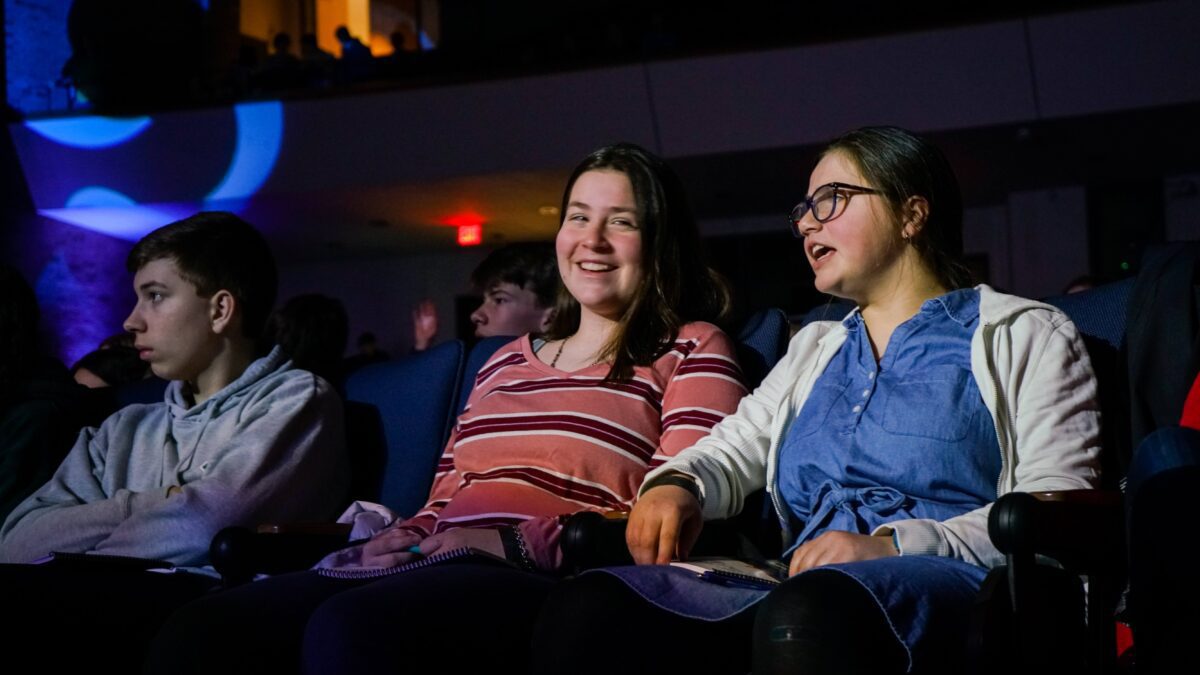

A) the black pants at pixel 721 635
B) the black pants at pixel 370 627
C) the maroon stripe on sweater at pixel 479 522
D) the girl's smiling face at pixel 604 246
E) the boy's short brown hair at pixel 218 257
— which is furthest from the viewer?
the boy's short brown hair at pixel 218 257

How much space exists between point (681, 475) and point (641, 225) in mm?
555

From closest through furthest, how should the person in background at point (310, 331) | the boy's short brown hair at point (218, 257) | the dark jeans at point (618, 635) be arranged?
the dark jeans at point (618, 635) < the boy's short brown hair at point (218, 257) < the person in background at point (310, 331)

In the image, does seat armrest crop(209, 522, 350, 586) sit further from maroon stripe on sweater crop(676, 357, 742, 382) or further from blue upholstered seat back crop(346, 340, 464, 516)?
maroon stripe on sweater crop(676, 357, 742, 382)

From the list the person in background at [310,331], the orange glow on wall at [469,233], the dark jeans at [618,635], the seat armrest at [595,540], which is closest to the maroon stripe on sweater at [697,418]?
the seat armrest at [595,540]

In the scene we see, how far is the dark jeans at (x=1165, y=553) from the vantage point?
1042mm

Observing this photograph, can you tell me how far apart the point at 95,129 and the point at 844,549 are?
930cm

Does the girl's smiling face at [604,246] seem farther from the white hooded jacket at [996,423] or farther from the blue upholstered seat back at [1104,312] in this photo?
the blue upholstered seat back at [1104,312]

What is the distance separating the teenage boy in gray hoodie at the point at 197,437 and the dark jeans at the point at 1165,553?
4.78ft

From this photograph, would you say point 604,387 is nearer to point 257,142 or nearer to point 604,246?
point 604,246

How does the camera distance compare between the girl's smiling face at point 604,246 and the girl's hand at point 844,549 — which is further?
the girl's smiling face at point 604,246

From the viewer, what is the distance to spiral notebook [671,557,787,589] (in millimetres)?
1467

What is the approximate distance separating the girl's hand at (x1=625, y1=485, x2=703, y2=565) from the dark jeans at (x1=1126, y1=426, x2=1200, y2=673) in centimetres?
58

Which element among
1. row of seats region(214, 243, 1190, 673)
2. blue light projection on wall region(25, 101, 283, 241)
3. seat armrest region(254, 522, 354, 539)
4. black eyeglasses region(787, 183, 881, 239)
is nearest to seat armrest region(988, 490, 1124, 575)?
row of seats region(214, 243, 1190, 673)

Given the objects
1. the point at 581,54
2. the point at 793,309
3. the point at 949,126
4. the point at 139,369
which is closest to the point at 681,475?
the point at 139,369
